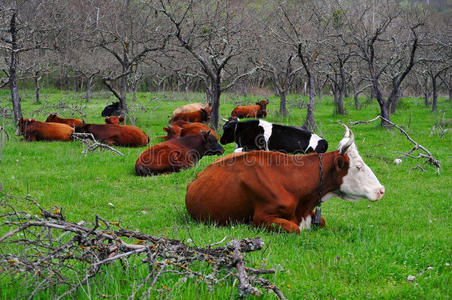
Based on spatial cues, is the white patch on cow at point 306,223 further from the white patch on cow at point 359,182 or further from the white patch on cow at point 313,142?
the white patch on cow at point 313,142

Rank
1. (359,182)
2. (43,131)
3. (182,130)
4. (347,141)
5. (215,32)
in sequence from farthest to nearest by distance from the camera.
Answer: (215,32)
(43,131)
(182,130)
(359,182)
(347,141)

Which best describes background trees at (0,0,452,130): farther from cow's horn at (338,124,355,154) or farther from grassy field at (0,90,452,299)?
cow's horn at (338,124,355,154)

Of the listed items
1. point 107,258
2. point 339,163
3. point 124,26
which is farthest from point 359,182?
point 124,26

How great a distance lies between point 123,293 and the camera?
3.25 m

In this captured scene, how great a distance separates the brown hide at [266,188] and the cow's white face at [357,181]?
0.08 metres

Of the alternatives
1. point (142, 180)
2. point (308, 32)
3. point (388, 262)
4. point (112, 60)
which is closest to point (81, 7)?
point (308, 32)

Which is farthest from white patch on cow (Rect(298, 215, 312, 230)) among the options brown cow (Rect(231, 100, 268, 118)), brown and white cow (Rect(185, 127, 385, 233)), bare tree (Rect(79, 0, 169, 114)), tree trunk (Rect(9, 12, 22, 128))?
brown cow (Rect(231, 100, 268, 118))

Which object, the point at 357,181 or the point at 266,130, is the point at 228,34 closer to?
the point at 266,130

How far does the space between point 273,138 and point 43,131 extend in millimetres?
8094

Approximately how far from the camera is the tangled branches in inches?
120

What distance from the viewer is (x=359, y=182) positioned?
5.93m

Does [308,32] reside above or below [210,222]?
above

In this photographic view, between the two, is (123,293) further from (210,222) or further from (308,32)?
(308,32)

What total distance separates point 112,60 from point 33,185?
3380 cm
